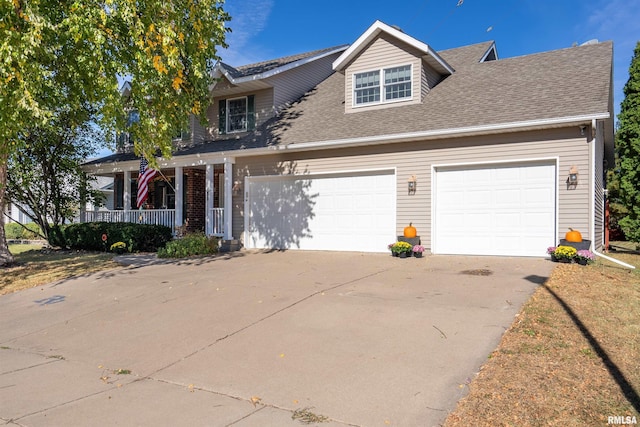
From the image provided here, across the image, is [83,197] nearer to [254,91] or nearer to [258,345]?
[254,91]

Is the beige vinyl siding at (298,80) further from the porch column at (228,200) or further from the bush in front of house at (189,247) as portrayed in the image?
the bush in front of house at (189,247)

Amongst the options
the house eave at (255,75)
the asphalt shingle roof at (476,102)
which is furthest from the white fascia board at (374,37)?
the house eave at (255,75)

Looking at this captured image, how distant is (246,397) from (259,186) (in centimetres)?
1053

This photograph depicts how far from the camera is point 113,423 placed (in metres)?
3.51

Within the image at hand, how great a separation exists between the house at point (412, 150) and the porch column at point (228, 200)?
1.3 inches

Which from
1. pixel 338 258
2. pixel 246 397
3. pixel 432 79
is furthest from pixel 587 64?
pixel 246 397

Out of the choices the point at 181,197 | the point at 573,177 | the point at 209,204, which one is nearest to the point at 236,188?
the point at 209,204

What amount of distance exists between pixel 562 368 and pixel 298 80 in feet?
47.3

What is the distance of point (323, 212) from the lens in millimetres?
12883

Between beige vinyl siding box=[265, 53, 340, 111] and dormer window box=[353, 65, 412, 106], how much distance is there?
3.34m

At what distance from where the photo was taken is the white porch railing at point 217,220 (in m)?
14.4

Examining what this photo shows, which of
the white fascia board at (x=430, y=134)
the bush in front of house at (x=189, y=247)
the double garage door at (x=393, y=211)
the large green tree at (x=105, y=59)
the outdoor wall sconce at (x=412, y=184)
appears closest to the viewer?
the large green tree at (x=105, y=59)

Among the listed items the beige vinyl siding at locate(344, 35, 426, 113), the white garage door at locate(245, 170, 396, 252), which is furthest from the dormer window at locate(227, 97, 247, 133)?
the beige vinyl siding at locate(344, 35, 426, 113)

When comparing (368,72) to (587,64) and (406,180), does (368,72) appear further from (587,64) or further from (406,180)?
(587,64)
